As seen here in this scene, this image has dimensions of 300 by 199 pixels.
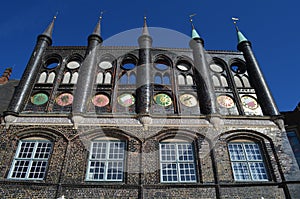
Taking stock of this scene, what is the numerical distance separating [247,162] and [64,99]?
963cm

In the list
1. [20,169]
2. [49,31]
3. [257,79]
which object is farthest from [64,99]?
[257,79]

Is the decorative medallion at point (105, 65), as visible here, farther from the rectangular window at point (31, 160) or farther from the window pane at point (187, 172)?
the window pane at point (187, 172)

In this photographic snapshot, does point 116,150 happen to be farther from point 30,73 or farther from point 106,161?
Result: point 30,73

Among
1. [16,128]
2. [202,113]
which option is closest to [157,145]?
[202,113]

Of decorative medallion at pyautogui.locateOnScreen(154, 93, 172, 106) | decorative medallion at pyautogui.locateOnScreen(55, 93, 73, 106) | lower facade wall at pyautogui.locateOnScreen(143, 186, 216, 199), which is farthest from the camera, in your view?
decorative medallion at pyautogui.locateOnScreen(154, 93, 172, 106)

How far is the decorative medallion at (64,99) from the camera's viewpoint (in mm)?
13609

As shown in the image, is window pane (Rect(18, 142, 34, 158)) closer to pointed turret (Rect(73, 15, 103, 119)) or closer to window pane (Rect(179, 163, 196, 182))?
pointed turret (Rect(73, 15, 103, 119))

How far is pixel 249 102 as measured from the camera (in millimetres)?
14391

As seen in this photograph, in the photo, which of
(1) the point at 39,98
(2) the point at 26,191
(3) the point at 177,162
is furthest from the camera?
(1) the point at 39,98

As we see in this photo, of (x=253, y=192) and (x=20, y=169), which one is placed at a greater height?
(x=20, y=169)

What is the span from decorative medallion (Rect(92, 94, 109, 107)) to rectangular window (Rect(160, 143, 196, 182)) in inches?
149

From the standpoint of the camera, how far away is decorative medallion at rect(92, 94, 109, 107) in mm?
13634

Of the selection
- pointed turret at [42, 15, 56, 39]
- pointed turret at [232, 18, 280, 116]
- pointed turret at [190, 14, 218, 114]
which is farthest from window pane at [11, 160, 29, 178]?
pointed turret at [232, 18, 280, 116]

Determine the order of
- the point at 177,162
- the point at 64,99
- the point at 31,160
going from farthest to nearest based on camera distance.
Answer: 1. the point at 64,99
2. the point at 177,162
3. the point at 31,160
